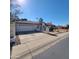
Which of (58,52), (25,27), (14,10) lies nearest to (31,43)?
(25,27)

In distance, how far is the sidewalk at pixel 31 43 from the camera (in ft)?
5.82

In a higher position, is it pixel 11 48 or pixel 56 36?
pixel 56 36

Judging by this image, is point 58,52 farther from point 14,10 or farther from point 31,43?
point 14,10

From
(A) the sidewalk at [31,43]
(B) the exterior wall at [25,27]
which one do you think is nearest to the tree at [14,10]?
(B) the exterior wall at [25,27]

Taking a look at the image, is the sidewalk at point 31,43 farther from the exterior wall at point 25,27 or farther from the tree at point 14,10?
the tree at point 14,10

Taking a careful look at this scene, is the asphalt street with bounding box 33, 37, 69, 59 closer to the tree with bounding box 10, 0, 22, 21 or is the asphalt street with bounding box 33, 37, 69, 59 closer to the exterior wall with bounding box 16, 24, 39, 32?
the exterior wall with bounding box 16, 24, 39, 32

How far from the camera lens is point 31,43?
179 centimetres

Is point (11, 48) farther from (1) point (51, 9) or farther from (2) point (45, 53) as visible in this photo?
(1) point (51, 9)

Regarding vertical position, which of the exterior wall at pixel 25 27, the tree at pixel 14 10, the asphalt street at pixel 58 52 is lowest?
the asphalt street at pixel 58 52

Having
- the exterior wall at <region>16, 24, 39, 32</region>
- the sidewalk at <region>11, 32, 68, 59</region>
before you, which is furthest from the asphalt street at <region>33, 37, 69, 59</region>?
the exterior wall at <region>16, 24, 39, 32</region>

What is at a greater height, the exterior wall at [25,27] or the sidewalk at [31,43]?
the exterior wall at [25,27]
